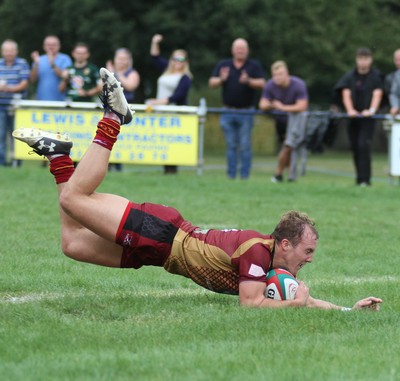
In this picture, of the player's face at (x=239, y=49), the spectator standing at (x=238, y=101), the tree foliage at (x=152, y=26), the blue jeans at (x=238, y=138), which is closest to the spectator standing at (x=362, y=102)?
the spectator standing at (x=238, y=101)

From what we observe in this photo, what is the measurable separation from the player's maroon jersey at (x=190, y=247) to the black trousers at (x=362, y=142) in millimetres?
10327

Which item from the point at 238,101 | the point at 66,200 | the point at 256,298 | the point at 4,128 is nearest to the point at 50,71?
the point at 4,128

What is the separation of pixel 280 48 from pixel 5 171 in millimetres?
27736

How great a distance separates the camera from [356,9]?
4606 centimetres

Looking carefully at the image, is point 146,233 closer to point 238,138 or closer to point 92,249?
point 92,249

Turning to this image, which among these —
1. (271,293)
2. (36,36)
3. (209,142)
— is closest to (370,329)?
(271,293)

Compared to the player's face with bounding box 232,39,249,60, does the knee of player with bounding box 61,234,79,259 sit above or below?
below

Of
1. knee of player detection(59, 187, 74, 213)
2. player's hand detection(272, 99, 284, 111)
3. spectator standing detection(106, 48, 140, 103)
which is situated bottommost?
knee of player detection(59, 187, 74, 213)

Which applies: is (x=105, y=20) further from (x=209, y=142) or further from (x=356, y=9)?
(x=356, y=9)

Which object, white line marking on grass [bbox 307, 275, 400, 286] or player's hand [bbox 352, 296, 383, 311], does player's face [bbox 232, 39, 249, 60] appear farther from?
player's hand [bbox 352, 296, 383, 311]

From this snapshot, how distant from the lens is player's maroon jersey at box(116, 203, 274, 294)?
7.28 m

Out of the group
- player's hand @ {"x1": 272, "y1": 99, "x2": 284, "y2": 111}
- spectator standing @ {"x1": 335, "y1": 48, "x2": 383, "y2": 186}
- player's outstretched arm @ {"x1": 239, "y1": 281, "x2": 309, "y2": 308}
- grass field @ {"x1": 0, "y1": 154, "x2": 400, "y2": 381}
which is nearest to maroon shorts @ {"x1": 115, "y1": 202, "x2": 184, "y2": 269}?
grass field @ {"x1": 0, "y1": 154, "x2": 400, "y2": 381}

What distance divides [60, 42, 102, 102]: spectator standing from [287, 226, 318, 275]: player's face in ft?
39.2

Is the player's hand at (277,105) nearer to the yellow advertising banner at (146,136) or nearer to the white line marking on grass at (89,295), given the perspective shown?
the yellow advertising banner at (146,136)
